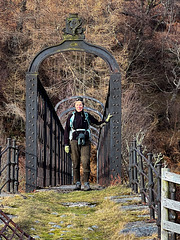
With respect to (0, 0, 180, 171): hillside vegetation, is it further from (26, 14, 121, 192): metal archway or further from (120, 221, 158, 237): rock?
(120, 221, 158, 237): rock

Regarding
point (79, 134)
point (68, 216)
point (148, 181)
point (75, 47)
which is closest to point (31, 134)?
point (79, 134)

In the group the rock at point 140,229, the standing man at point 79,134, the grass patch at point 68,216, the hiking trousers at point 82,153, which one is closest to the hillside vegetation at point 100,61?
the hiking trousers at point 82,153

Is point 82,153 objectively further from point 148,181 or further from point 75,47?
point 148,181

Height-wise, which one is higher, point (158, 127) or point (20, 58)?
point (20, 58)

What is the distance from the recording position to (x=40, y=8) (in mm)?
31938

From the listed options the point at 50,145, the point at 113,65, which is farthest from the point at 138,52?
the point at 113,65

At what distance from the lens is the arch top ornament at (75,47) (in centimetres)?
1055

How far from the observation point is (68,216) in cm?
677

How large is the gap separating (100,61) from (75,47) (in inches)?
763

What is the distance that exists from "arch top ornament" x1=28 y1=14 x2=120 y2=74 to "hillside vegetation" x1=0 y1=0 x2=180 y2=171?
14613 mm

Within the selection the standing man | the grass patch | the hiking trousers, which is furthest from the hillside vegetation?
the grass patch

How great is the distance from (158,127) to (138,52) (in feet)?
19.3

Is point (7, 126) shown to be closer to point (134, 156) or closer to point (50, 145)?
point (50, 145)

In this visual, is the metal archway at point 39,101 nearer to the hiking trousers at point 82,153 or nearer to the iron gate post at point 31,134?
the iron gate post at point 31,134
